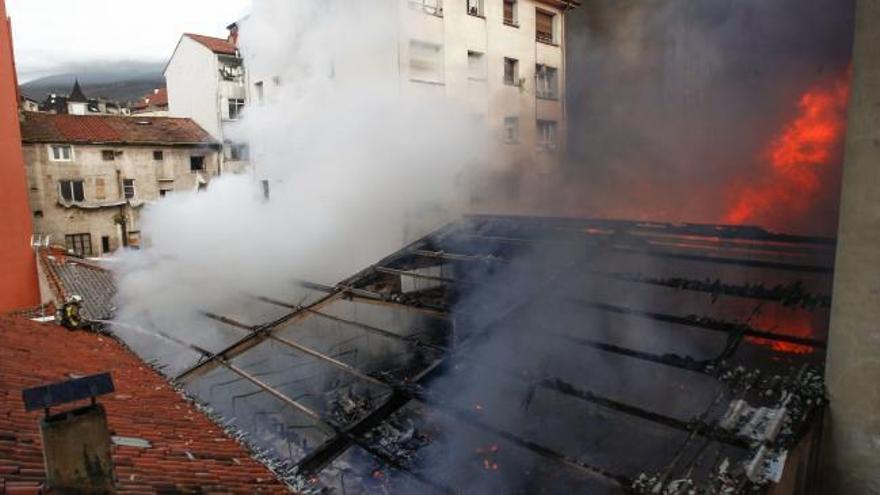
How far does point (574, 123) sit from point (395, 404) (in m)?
19.2

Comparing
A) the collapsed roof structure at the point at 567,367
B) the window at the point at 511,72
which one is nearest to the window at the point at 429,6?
the window at the point at 511,72

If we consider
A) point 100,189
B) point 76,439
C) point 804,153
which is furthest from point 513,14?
point 100,189

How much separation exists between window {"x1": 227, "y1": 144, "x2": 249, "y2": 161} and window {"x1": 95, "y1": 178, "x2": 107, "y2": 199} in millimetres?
6422

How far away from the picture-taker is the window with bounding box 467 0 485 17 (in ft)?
61.6

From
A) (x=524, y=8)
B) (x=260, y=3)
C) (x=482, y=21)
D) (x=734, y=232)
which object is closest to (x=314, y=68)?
(x=260, y=3)

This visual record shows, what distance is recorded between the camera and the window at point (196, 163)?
29203 millimetres

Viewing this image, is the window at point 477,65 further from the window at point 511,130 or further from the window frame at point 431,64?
the window at point 511,130

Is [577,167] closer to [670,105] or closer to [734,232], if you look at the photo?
[670,105]

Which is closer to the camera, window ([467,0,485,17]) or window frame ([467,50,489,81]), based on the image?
window ([467,0,485,17])

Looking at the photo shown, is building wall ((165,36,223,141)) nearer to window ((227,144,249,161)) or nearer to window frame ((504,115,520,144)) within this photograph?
window ((227,144,249,161))

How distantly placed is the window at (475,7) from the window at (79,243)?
2212 centimetres

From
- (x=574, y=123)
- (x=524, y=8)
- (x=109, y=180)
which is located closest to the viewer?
(x=524, y=8)

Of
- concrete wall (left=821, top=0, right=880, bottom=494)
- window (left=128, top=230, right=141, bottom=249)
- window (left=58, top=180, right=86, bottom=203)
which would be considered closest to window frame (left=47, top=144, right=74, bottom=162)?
window (left=58, top=180, right=86, bottom=203)

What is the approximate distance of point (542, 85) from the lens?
22000 mm
